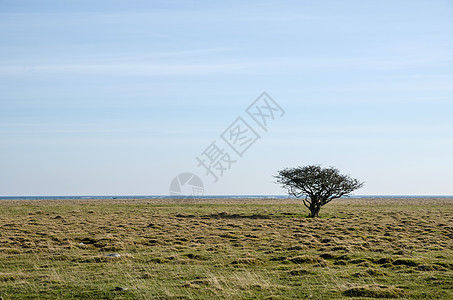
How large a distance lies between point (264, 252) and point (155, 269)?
7105 mm

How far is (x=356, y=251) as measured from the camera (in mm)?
23672

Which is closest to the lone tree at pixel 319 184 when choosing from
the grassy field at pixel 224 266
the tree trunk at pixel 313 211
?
the tree trunk at pixel 313 211

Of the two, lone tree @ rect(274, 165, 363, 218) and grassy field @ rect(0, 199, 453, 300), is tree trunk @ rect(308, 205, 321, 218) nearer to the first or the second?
lone tree @ rect(274, 165, 363, 218)

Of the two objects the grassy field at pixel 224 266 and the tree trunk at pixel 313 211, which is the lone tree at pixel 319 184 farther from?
the grassy field at pixel 224 266

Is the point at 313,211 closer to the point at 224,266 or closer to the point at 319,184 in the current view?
the point at 319,184

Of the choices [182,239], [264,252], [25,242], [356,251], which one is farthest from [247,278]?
[25,242]

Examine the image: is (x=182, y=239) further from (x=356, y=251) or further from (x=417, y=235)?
(x=417, y=235)

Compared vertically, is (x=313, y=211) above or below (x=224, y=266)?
above

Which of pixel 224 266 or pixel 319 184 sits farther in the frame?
pixel 319 184

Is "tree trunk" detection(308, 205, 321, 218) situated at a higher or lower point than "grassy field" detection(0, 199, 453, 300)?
higher

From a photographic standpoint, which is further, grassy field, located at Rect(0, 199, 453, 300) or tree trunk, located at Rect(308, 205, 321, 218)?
tree trunk, located at Rect(308, 205, 321, 218)

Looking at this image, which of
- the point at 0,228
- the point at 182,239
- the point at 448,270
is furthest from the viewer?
the point at 0,228

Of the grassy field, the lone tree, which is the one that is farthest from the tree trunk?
the grassy field

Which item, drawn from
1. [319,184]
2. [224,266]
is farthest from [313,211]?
[224,266]
